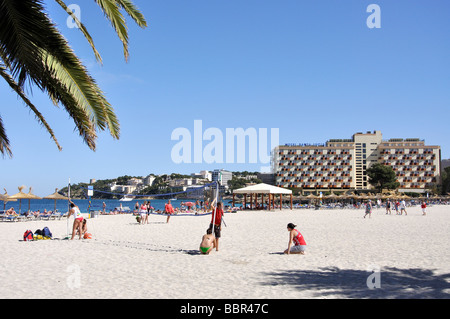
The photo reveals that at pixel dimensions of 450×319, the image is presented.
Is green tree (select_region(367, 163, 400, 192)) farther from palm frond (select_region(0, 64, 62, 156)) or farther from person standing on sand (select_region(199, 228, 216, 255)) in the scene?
palm frond (select_region(0, 64, 62, 156))

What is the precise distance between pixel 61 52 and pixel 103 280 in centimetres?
399

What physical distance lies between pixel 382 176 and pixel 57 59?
103m

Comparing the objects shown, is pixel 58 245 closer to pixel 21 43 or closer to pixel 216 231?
pixel 216 231

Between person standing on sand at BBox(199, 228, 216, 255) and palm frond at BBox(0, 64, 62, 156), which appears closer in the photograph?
palm frond at BBox(0, 64, 62, 156)

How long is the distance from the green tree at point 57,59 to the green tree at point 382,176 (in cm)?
10009

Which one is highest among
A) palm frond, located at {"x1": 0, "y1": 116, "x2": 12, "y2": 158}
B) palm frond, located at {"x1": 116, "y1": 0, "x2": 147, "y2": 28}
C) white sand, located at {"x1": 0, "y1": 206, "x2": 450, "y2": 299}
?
palm frond, located at {"x1": 116, "y1": 0, "x2": 147, "y2": 28}

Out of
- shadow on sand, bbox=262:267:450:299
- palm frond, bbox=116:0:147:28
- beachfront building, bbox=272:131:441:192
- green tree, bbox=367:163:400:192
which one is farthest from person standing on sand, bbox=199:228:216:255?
beachfront building, bbox=272:131:441:192

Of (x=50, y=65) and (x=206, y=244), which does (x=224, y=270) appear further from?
(x=50, y=65)

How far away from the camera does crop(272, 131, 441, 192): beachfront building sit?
10438 centimetres

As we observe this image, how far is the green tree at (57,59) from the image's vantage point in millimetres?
4465

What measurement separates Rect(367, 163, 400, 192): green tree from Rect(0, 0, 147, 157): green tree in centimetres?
10009

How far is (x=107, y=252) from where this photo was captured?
10117 mm

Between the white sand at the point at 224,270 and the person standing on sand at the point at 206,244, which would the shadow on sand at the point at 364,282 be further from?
the person standing on sand at the point at 206,244

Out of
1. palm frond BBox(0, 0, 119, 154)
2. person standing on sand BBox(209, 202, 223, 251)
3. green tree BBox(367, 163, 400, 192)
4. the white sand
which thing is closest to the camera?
palm frond BBox(0, 0, 119, 154)
